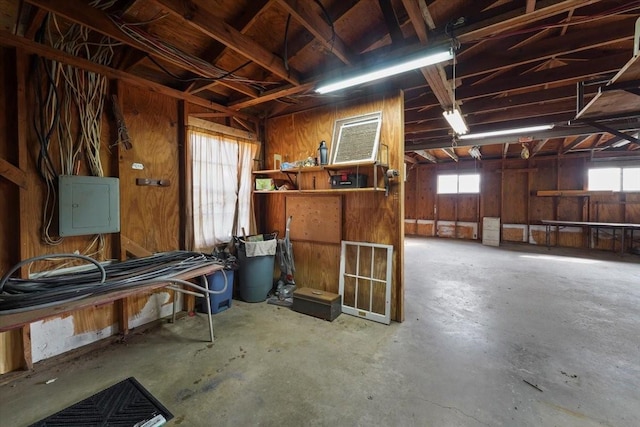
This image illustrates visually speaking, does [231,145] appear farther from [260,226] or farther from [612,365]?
[612,365]

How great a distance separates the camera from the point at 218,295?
3.24 m

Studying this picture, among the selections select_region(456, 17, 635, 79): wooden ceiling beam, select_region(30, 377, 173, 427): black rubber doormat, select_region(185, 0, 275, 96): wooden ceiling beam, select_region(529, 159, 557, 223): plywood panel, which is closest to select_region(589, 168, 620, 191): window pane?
select_region(529, 159, 557, 223): plywood panel

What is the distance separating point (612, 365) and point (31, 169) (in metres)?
5.14

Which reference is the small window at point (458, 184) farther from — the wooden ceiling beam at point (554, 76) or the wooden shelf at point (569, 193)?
the wooden ceiling beam at point (554, 76)

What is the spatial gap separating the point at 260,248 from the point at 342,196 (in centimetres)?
128

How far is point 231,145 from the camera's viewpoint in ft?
12.2

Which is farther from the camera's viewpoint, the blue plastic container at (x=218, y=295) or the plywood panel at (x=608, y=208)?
the plywood panel at (x=608, y=208)

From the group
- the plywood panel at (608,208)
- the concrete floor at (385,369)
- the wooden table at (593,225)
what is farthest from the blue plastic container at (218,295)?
the plywood panel at (608,208)

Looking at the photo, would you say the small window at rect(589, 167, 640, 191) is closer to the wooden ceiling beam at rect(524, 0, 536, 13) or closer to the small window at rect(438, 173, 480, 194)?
the small window at rect(438, 173, 480, 194)

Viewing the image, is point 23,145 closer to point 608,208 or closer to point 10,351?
point 10,351

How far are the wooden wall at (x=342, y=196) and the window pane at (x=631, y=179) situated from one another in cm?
836

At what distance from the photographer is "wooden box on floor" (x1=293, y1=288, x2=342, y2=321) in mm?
3092

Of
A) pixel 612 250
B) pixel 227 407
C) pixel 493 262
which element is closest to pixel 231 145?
pixel 227 407

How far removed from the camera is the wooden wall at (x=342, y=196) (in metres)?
3.09
